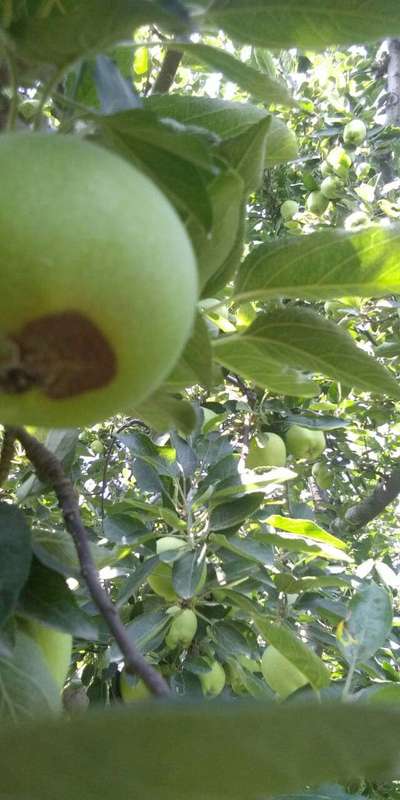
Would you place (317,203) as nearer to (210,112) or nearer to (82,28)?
(210,112)

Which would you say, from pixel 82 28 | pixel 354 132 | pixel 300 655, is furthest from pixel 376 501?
pixel 82 28

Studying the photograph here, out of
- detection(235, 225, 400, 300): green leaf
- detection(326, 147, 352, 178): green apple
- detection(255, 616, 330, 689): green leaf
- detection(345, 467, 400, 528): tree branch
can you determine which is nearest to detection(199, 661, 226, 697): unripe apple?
detection(255, 616, 330, 689): green leaf

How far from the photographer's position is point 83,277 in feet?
1.55

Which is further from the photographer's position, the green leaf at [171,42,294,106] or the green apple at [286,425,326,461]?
the green apple at [286,425,326,461]

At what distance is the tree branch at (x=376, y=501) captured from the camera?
430 centimetres

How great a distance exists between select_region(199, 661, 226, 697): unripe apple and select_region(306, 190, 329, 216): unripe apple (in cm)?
256

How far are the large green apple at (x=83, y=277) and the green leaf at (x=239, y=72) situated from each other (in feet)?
1.00

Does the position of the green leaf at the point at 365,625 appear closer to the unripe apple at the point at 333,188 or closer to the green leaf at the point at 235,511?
the green leaf at the point at 235,511

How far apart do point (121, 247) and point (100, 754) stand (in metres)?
0.30

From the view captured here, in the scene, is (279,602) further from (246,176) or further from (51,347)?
(51,347)

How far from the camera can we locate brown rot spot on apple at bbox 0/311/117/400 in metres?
0.50

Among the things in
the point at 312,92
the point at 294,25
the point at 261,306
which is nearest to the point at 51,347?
the point at 294,25

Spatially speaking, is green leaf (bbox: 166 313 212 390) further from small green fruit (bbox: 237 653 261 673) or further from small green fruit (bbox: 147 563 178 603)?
small green fruit (bbox: 237 653 261 673)

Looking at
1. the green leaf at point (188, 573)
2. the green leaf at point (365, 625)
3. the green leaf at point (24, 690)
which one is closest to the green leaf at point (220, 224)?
the green leaf at point (24, 690)
